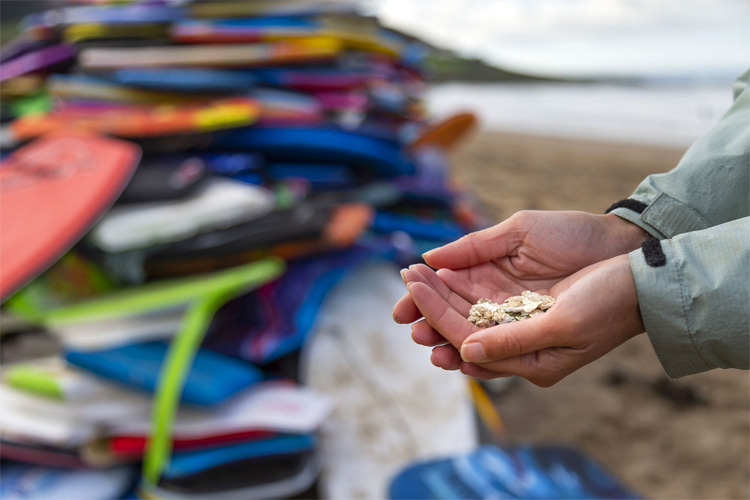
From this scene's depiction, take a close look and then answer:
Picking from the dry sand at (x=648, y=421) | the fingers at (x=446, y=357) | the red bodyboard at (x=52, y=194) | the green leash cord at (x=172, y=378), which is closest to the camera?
the fingers at (x=446, y=357)

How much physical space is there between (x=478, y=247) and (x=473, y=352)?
214 millimetres

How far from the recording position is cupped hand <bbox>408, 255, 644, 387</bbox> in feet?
2.47

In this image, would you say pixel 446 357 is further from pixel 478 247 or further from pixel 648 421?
pixel 648 421

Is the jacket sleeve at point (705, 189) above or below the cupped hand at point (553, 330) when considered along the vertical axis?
above

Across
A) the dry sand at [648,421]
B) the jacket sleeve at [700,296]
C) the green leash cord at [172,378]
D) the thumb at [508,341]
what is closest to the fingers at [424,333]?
the thumb at [508,341]

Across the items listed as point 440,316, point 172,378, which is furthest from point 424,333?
point 172,378

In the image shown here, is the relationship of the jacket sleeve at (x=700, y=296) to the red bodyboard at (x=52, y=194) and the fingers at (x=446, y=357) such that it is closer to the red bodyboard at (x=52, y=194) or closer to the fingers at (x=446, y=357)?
the fingers at (x=446, y=357)

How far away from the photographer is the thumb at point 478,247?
902 mm

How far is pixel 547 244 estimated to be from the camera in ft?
2.97

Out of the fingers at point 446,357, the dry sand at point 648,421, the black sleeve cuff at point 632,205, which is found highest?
the black sleeve cuff at point 632,205

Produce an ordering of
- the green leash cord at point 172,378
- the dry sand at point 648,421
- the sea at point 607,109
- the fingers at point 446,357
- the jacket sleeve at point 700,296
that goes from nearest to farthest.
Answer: the jacket sleeve at point 700,296, the fingers at point 446,357, the green leash cord at point 172,378, the dry sand at point 648,421, the sea at point 607,109

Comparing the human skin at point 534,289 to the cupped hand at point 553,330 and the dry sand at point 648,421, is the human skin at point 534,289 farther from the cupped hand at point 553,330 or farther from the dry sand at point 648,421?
the dry sand at point 648,421

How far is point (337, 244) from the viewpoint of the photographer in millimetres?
2104

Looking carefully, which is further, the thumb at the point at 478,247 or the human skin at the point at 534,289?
the thumb at the point at 478,247
